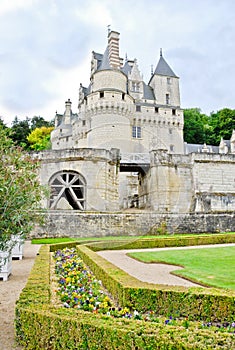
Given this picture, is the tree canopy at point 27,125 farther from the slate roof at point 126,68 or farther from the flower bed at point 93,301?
the flower bed at point 93,301

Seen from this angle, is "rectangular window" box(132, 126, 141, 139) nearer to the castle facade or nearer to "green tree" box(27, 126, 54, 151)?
the castle facade

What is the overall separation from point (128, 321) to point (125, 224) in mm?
16118

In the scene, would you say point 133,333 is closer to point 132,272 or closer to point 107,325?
point 107,325

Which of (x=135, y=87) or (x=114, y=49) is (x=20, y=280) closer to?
(x=114, y=49)

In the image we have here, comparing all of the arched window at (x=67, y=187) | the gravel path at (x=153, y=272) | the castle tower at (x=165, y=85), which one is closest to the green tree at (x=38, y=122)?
the castle tower at (x=165, y=85)

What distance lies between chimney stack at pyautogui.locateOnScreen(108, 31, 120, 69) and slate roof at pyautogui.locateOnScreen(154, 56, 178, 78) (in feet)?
23.7

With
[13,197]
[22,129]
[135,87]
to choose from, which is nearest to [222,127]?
[135,87]

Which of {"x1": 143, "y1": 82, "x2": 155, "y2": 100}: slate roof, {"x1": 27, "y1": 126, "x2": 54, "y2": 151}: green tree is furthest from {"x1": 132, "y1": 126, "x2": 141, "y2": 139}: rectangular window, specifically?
{"x1": 27, "y1": 126, "x2": 54, "y2": 151}: green tree

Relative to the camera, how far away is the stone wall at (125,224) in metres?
18.8

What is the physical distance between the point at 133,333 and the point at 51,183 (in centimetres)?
2304

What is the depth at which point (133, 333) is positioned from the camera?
3240 millimetres

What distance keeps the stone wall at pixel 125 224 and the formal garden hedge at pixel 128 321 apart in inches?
461

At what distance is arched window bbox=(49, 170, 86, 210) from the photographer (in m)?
25.2

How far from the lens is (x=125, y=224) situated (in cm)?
1973
